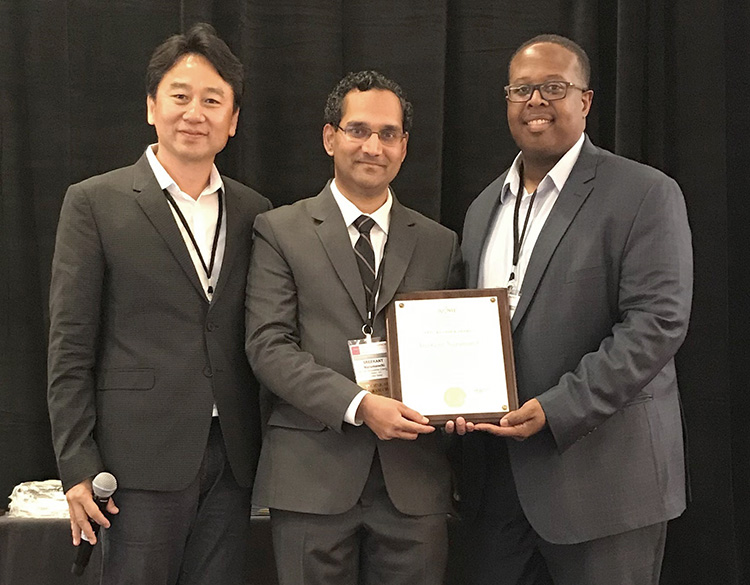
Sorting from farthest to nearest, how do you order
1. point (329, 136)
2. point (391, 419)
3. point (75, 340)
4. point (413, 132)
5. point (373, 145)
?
point (413, 132)
point (329, 136)
point (373, 145)
point (75, 340)
point (391, 419)

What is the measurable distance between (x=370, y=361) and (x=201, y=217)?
604 mm

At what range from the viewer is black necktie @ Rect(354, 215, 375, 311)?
2197 millimetres

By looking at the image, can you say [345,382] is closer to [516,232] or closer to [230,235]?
[230,235]

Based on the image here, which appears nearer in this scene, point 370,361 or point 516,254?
point 370,361

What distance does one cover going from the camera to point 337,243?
2.21m

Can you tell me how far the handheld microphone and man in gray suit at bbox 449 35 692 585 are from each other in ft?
2.80

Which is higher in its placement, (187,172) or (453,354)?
(187,172)

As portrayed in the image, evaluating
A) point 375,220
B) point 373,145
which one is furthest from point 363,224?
point 373,145

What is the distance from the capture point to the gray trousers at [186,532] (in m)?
2.12

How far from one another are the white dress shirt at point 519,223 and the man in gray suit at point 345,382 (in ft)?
0.48

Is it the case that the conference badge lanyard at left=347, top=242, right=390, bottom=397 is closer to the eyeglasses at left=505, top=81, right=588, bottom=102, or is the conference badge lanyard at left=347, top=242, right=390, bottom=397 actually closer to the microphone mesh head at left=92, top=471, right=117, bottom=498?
the microphone mesh head at left=92, top=471, right=117, bottom=498

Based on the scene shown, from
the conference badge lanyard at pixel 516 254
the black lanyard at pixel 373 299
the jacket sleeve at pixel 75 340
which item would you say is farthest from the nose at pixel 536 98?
the jacket sleeve at pixel 75 340

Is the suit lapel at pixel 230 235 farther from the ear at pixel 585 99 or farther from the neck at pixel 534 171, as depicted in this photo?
the ear at pixel 585 99

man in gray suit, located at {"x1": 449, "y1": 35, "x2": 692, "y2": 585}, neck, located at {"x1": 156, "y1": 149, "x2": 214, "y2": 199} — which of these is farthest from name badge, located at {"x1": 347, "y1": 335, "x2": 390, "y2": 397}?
neck, located at {"x1": 156, "y1": 149, "x2": 214, "y2": 199}
